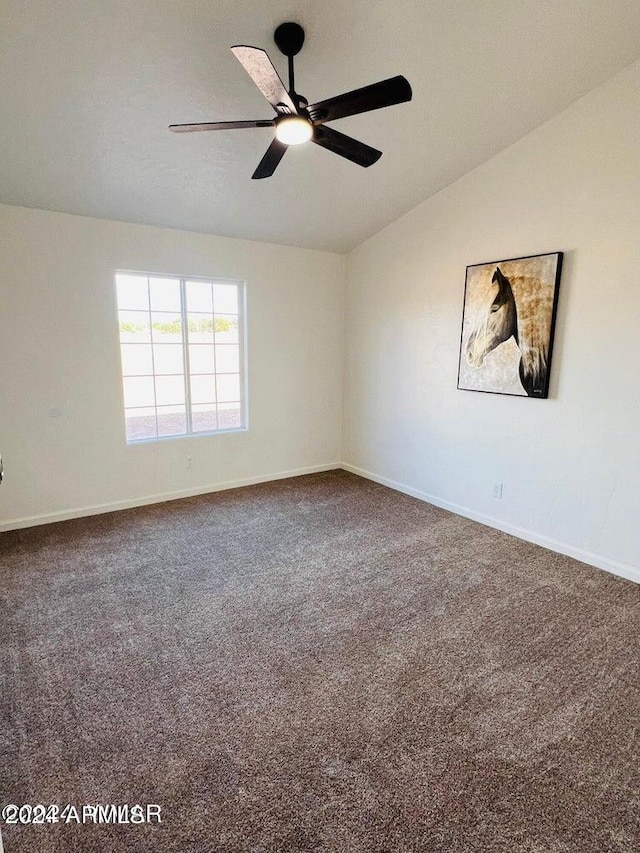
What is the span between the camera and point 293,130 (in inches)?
81.3

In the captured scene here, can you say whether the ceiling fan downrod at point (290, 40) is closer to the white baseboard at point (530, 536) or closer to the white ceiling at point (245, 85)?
the white ceiling at point (245, 85)

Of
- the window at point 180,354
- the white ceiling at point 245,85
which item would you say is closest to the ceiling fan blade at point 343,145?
the white ceiling at point 245,85

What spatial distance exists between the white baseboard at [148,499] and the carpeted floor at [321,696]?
30 centimetres

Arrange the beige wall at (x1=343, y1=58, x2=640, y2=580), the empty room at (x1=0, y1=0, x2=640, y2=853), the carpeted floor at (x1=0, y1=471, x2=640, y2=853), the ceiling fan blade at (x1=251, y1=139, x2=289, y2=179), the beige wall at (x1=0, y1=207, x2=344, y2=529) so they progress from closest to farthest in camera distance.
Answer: the carpeted floor at (x1=0, y1=471, x2=640, y2=853)
the empty room at (x1=0, y1=0, x2=640, y2=853)
the ceiling fan blade at (x1=251, y1=139, x2=289, y2=179)
the beige wall at (x1=343, y1=58, x2=640, y2=580)
the beige wall at (x1=0, y1=207, x2=344, y2=529)

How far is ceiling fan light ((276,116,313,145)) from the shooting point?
2.02 metres

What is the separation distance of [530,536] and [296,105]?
3.31m

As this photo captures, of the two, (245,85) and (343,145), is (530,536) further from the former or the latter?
(245,85)

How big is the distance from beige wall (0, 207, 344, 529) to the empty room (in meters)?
0.03

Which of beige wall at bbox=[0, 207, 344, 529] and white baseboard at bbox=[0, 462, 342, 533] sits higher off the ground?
beige wall at bbox=[0, 207, 344, 529]

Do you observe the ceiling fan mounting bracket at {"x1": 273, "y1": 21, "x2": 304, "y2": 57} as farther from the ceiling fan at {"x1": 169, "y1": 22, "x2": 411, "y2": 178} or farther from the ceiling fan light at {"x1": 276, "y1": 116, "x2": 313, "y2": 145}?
the ceiling fan light at {"x1": 276, "y1": 116, "x2": 313, "y2": 145}

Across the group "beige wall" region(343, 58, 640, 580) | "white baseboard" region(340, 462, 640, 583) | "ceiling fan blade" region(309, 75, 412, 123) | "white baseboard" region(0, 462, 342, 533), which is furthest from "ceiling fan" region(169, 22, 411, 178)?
"white baseboard" region(0, 462, 342, 533)

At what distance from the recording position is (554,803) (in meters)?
1.47

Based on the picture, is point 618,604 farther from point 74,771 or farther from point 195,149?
point 195,149

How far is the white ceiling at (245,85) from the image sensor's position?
2123 millimetres
